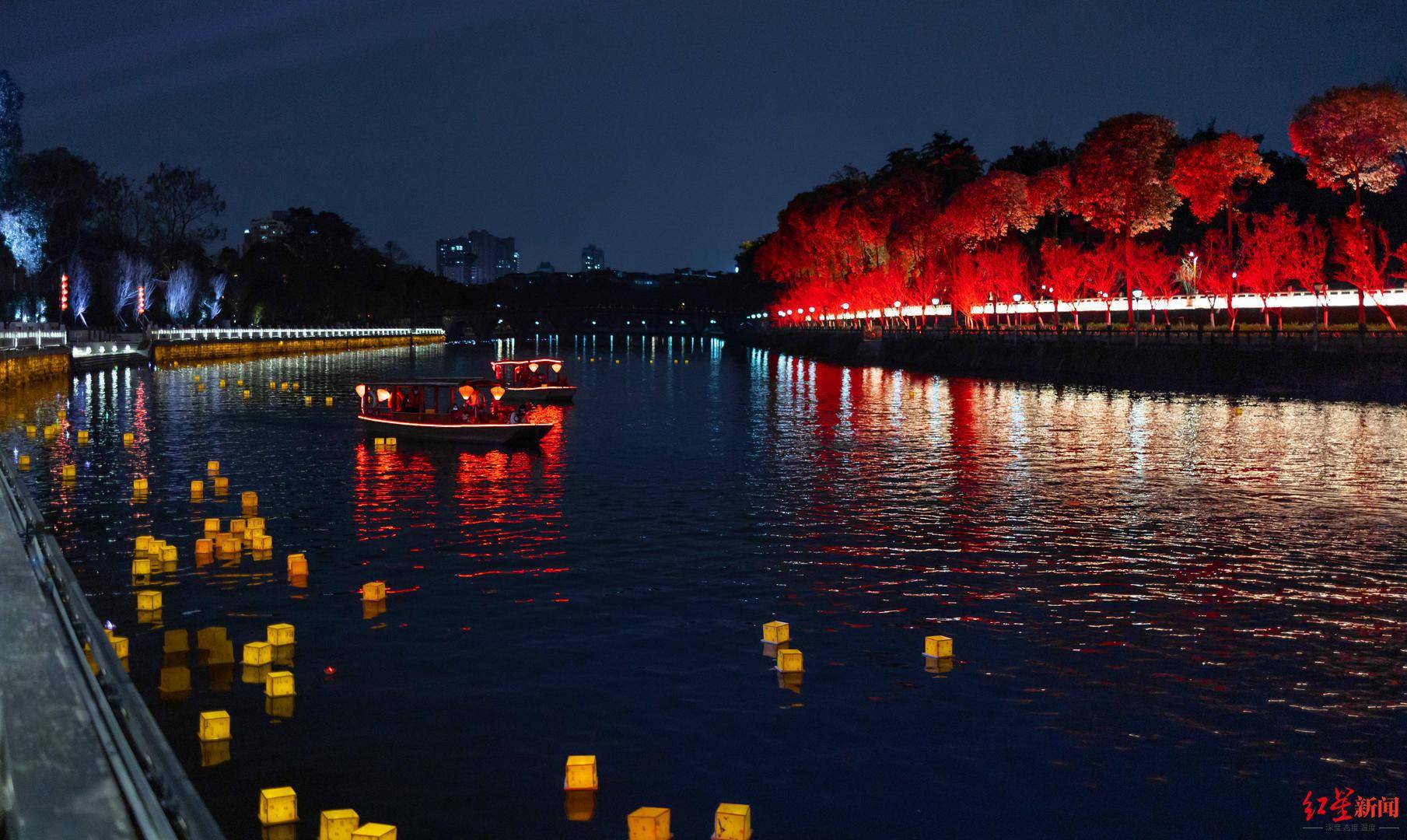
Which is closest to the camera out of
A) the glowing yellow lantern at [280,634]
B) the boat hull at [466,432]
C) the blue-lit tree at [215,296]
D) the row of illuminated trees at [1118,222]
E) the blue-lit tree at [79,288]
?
the glowing yellow lantern at [280,634]

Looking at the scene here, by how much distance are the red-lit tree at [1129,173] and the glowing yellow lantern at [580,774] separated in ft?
240

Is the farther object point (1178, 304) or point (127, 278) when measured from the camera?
point (127, 278)

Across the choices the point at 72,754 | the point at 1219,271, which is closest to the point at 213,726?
the point at 72,754

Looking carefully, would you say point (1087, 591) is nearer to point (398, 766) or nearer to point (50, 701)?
point (398, 766)

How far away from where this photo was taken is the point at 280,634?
1617 centimetres

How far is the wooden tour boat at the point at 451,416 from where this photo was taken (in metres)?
40.3

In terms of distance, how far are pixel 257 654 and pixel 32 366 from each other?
59981 mm

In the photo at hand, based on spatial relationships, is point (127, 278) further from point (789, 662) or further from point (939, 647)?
point (939, 647)

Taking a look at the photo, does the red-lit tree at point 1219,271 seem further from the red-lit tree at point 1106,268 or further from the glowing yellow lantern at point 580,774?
the glowing yellow lantern at point 580,774

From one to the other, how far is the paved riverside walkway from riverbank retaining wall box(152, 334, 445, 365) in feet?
317

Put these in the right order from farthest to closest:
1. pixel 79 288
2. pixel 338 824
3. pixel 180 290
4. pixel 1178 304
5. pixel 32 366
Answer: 1. pixel 180 290
2. pixel 79 288
3. pixel 1178 304
4. pixel 32 366
5. pixel 338 824

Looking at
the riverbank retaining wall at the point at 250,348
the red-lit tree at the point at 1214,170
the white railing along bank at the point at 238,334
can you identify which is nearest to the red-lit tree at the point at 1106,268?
the red-lit tree at the point at 1214,170

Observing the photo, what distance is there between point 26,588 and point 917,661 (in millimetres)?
10461

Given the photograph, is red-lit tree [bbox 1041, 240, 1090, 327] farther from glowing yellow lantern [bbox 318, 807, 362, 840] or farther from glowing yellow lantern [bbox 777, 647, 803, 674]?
glowing yellow lantern [bbox 318, 807, 362, 840]
